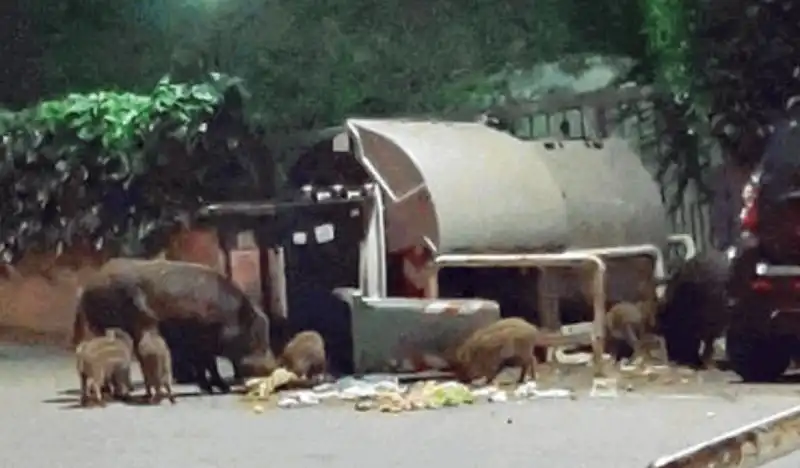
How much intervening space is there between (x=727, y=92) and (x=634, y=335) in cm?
217

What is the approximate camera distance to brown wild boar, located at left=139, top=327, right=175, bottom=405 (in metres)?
9.54

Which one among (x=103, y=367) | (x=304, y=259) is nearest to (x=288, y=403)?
(x=103, y=367)

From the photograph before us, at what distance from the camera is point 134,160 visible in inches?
557

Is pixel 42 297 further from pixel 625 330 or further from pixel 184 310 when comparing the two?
pixel 625 330

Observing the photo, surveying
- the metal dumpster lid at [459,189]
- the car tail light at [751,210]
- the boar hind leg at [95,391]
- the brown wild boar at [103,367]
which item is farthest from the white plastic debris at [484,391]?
the boar hind leg at [95,391]

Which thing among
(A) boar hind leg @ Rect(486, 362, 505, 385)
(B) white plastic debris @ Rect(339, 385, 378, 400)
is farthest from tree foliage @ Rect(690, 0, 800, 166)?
(B) white plastic debris @ Rect(339, 385, 378, 400)

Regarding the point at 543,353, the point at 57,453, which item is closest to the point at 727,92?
the point at 543,353

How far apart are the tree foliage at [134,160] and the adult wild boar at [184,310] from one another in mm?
3661

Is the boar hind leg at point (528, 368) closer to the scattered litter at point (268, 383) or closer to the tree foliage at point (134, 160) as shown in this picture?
the scattered litter at point (268, 383)

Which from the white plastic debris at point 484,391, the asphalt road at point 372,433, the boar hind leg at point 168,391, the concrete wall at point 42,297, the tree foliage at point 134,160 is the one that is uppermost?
the tree foliage at point 134,160

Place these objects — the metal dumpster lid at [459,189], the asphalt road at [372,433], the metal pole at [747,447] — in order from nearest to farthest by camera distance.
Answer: the metal pole at [747,447], the asphalt road at [372,433], the metal dumpster lid at [459,189]

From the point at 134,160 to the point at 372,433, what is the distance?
663 centimetres

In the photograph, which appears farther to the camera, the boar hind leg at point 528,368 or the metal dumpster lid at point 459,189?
the metal dumpster lid at point 459,189

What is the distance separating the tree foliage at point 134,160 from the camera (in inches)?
548
